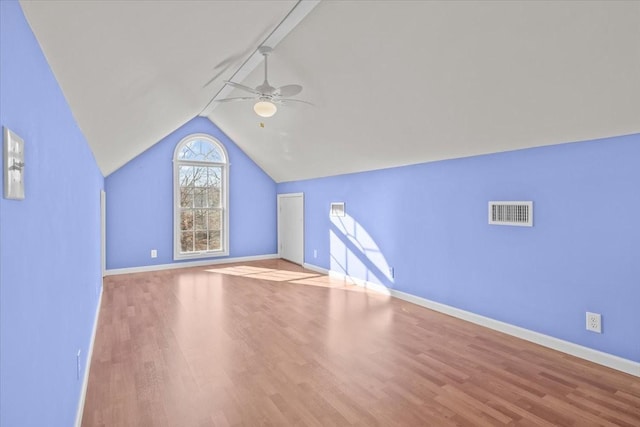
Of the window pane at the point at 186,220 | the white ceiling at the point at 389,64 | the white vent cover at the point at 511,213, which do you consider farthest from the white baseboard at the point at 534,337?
the window pane at the point at 186,220

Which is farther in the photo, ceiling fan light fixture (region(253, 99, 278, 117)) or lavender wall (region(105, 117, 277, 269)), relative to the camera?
lavender wall (region(105, 117, 277, 269))

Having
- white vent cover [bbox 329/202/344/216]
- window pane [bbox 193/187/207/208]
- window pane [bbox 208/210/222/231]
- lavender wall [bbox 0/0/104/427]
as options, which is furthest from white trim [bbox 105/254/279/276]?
lavender wall [bbox 0/0/104/427]

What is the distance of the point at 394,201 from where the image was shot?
5.11 m

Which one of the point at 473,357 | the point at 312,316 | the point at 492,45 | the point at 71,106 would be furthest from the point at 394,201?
the point at 71,106

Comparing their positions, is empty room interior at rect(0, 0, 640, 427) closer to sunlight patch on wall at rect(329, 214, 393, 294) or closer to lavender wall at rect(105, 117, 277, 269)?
sunlight patch on wall at rect(329, 214, 393, 294)

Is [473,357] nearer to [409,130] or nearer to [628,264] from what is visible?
Answer: [628,264]

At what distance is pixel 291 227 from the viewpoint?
26.0 feet

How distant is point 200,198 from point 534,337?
6505 mm

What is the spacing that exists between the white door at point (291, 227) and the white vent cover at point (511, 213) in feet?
14.4

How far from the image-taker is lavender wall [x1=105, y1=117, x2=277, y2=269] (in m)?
6.59

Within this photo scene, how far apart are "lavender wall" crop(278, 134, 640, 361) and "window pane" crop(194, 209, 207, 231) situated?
3.91 meters

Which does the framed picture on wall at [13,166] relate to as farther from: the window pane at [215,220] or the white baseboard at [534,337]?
the window pane at [215,220]

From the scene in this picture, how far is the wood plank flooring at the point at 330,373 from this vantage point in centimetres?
228

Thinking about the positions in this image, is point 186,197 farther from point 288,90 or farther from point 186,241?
point 288,90
